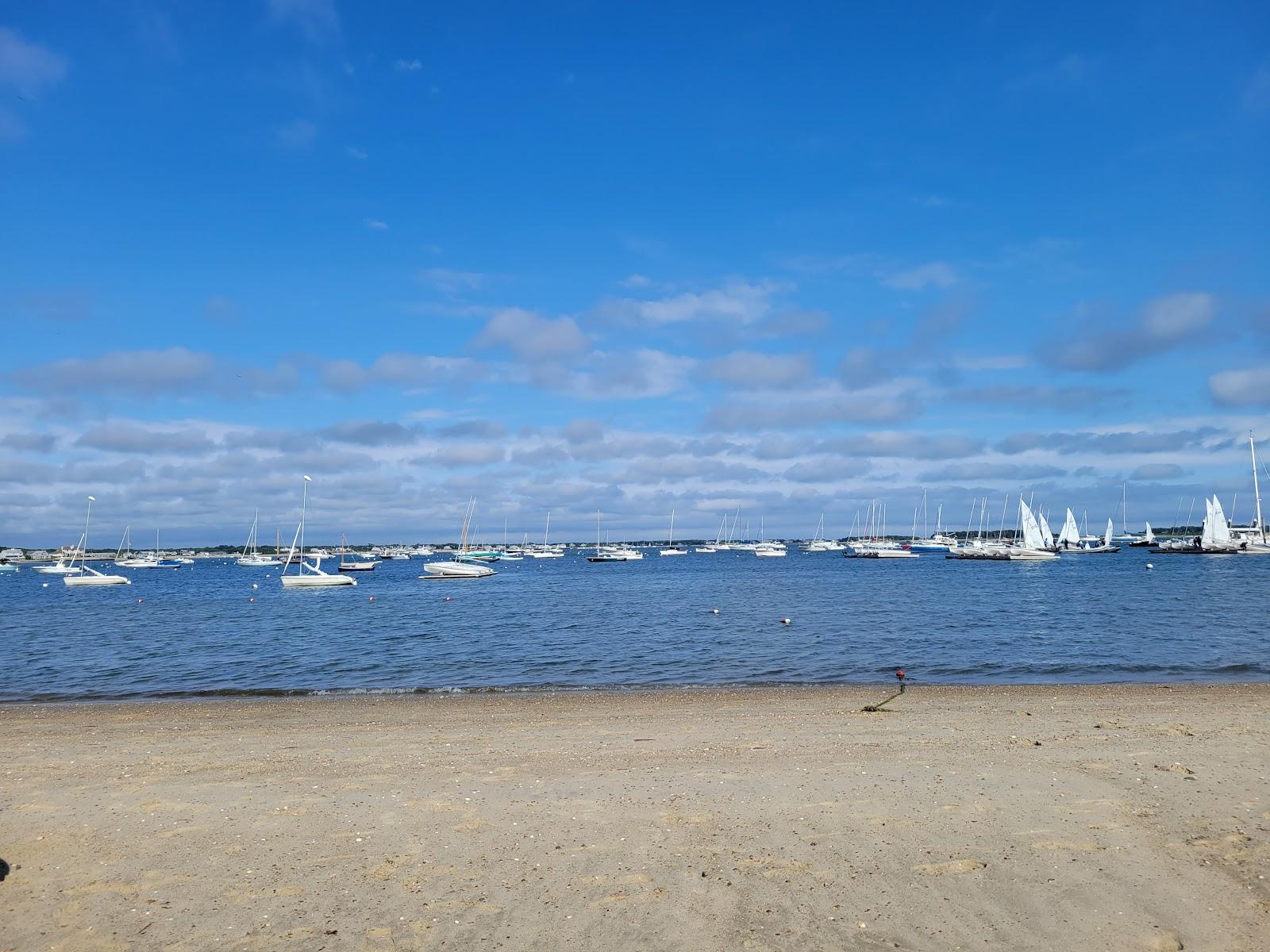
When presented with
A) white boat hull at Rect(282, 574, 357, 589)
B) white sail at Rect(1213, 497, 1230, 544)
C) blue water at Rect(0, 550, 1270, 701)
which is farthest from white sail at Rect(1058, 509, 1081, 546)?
white boat hull at Rect(282, 574, 357, 589)

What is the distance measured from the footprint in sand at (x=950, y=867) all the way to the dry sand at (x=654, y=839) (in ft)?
0.13

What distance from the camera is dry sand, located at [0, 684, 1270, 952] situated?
732 centimetres

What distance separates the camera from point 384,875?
8.40 m

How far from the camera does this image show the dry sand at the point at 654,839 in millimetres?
7324

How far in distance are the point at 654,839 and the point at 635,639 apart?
27988 millimetres

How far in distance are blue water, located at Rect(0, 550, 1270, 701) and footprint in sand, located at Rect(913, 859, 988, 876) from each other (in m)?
16.3

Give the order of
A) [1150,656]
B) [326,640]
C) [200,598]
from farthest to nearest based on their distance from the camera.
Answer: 1. [200,598]
2. [326,640]
3. [1150,656]

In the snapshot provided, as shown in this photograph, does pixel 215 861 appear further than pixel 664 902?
Yes

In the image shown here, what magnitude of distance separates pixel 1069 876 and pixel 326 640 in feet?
116

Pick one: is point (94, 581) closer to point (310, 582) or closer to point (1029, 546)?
point (310, 582)

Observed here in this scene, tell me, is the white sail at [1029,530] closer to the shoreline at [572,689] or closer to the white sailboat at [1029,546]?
the white sailboat at [1029,546]

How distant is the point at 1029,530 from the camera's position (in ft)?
445

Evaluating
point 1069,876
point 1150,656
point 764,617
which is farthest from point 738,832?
point 764,617

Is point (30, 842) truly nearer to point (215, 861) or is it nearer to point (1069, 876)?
point (215, 861)
